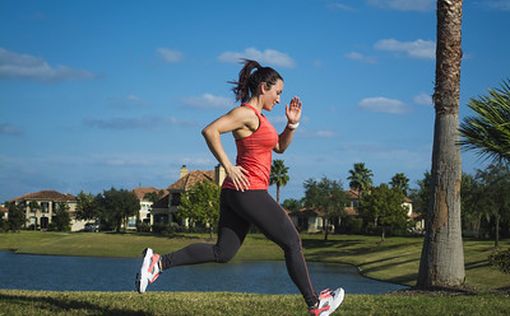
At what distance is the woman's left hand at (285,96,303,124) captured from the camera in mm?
6820

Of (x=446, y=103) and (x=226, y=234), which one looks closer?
(x=226, y=234)

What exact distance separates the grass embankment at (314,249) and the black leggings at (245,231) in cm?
3050

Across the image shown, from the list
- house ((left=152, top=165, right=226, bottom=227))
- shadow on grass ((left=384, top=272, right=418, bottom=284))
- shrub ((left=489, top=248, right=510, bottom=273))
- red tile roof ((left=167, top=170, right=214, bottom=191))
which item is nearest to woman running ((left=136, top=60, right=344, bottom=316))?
shrub ((left=489, top=248, right=510, bottom=273))

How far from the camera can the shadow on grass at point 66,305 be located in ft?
23.8

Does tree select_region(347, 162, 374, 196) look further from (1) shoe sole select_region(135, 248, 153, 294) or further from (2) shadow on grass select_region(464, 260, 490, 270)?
(1) shoe sole select_region(135, 248, 153, 294)

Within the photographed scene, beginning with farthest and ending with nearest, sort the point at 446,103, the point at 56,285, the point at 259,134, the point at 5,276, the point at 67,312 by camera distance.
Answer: the point at 5,276 → the point at 56,285 → the point at 446,103 → the point at 67,312 → the point at 259,134

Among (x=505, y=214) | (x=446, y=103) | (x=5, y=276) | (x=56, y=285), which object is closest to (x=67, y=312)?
(x=446, y=103)

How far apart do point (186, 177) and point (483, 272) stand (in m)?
70.8

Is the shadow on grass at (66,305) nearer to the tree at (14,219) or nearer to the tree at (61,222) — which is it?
the tree at (14,219)

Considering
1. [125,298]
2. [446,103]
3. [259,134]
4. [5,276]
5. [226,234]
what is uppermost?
[446,103]

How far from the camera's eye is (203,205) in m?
76.9

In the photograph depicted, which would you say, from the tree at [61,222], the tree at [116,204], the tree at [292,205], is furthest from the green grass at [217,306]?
the tree at [292,205]

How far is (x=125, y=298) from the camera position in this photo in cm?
878

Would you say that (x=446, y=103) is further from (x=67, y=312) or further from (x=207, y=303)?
(x=67, y=312)
